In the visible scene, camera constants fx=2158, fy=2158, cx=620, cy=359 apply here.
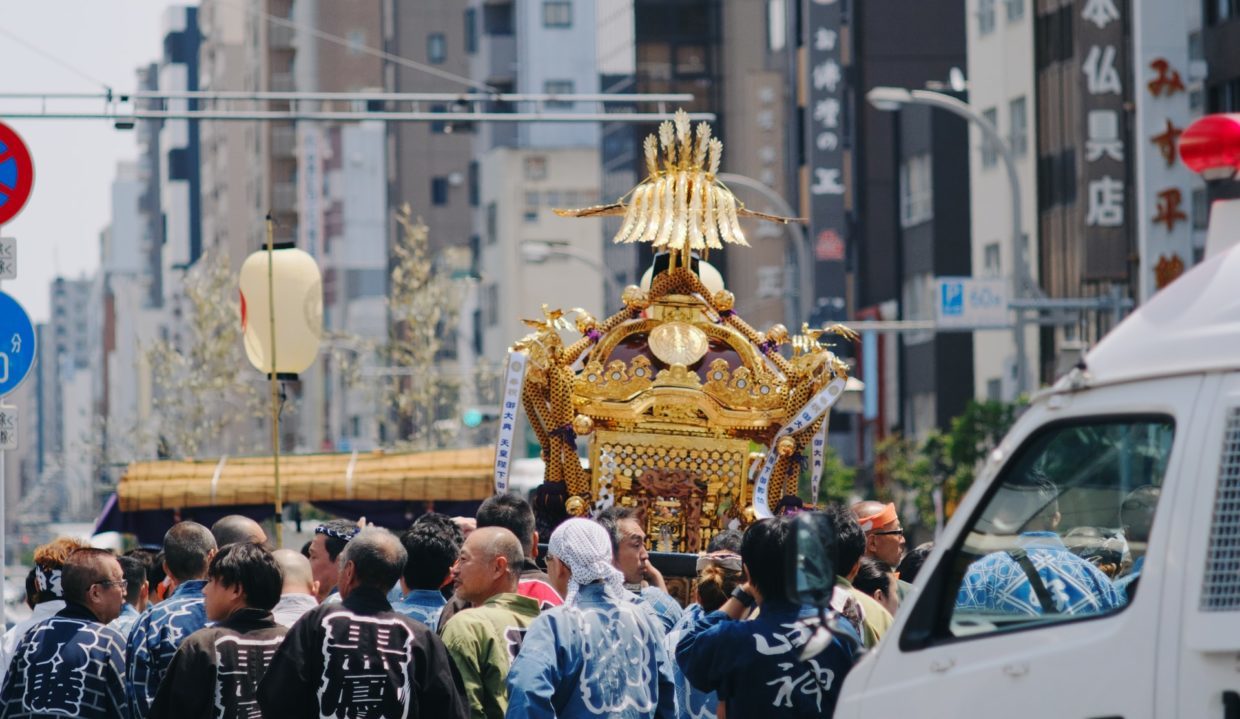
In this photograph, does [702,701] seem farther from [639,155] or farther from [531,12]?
[531,12]

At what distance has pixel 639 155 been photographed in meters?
63.6

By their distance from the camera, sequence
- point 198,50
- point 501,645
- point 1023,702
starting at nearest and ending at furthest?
point 1023,702, point 501,645, point 198,50

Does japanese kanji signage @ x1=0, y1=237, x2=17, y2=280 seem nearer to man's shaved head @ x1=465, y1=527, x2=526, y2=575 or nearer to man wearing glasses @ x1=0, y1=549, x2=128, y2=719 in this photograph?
man wearing glasses @ x1=0, y1=549, x2=128, y2=719

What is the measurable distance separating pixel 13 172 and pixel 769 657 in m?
5.56

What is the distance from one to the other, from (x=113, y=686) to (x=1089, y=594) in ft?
12.4

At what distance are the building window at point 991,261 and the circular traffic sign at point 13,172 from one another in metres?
33.6

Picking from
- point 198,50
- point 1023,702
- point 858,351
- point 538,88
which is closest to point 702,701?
point 1023,702

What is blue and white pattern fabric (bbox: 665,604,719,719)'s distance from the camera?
25.0 ft

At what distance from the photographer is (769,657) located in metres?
6.60

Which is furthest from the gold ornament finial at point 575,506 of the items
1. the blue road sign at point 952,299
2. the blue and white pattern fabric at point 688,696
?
the blue road sign at point 952,299

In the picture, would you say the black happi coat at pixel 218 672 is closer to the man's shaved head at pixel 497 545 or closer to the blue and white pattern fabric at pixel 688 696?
the man's shaved head at pixel 497 545

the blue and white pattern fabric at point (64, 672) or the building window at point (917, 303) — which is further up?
the building window at point (917, 303)

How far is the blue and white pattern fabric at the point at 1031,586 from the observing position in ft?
18.3

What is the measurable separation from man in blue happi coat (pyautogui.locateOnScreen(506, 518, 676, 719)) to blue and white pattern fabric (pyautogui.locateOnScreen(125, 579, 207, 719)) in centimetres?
147
